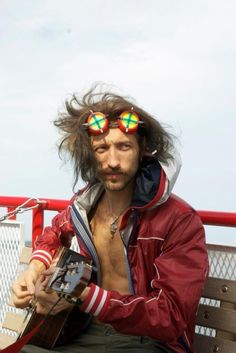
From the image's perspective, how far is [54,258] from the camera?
3.74m

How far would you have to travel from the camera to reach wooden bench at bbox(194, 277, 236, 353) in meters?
3.35

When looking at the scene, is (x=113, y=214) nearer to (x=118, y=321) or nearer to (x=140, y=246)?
(x=140, y=246)

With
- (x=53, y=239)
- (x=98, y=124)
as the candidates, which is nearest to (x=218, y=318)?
(x=53, y=239)

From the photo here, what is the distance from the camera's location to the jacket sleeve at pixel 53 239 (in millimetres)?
3758

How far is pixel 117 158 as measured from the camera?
335 cm

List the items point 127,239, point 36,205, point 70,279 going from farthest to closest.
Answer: point 36,205 → point 127,239 → point 70,279

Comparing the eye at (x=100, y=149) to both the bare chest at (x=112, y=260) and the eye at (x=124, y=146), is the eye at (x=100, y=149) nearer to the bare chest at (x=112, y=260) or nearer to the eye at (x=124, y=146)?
the eye at (x=124, y=146)

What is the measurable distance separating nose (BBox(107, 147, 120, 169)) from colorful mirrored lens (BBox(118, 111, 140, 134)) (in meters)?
0.12

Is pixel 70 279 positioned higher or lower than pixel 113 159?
lower

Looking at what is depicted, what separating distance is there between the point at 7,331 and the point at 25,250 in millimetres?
645

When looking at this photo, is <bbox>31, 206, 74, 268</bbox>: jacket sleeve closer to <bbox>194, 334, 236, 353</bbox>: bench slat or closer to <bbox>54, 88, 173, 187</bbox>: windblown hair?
<bbox>54, 88, 173, 187</bbox>: windblown hair

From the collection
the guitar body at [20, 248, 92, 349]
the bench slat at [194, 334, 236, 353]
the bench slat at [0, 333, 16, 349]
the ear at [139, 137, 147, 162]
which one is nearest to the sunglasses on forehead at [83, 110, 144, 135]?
the ear at [139, 137, 147, 162]

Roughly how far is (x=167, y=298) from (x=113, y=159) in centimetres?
73

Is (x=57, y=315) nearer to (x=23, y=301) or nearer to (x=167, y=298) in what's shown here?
(x=23, y=301)
